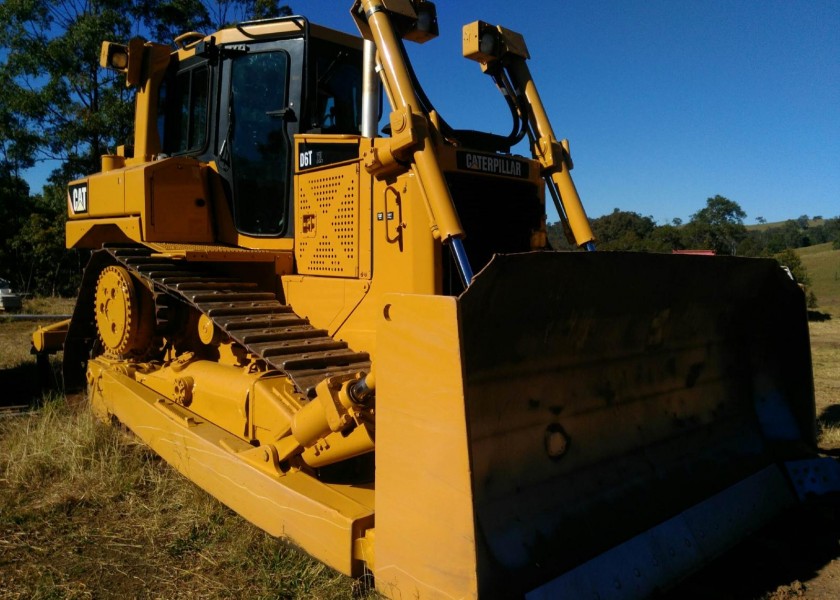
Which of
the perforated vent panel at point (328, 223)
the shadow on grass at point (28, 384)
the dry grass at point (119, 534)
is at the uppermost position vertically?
the perforated vent panel at point (328, 223)

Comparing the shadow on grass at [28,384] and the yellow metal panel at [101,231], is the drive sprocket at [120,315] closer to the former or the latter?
the yellow metal panel at [101,231]

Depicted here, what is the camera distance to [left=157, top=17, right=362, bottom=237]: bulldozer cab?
4.60 meters

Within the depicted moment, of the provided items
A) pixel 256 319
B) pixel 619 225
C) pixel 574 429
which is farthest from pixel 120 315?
pixel 619 225

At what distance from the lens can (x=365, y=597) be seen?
288 centimetres

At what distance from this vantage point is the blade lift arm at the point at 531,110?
426 centimetres

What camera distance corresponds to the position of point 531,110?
14.8 feet

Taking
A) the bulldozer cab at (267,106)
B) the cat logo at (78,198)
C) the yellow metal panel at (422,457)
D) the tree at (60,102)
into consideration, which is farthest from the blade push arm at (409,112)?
the tree at (60,102)

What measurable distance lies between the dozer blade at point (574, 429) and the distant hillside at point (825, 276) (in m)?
18.6

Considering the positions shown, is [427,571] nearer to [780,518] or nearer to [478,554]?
[478,554]

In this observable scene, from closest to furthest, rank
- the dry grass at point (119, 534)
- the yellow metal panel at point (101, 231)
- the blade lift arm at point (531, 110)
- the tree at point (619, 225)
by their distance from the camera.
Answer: the dry grass at point (119, 534)
the blade lift arm at point (531, 110)
the yellow metal panel at point (101, 231)
the tree at point (619, 225)

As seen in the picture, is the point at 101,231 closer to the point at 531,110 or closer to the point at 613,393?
the point at 531,110

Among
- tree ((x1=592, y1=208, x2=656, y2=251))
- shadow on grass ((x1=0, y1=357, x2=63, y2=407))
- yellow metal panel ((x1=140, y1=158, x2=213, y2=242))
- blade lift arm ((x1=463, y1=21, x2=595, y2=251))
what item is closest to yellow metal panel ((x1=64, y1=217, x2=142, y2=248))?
yellow metal panel ((x1=140, y1=158, x2=213, y2=242))

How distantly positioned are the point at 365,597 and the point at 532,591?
2.71 feet

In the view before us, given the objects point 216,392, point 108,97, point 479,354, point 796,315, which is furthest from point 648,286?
point 108,97
